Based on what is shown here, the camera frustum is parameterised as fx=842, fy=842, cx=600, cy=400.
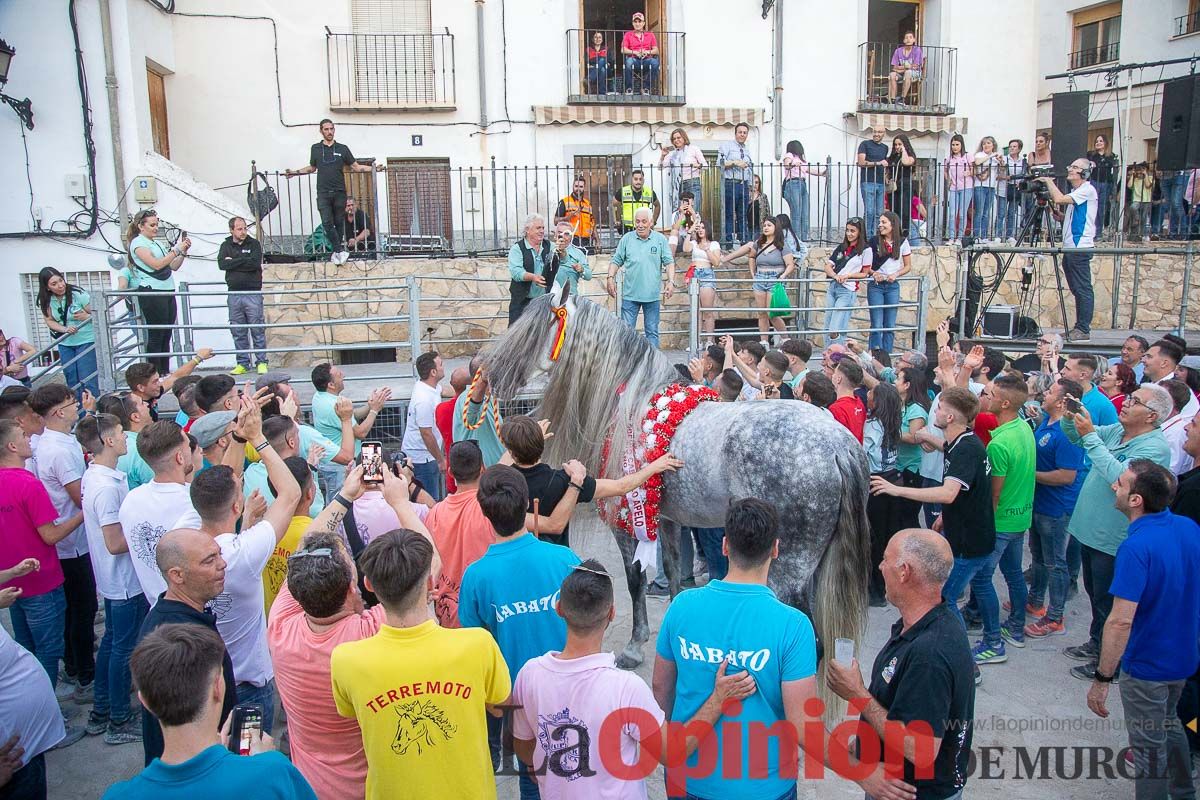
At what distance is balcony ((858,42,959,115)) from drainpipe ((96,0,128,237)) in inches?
466

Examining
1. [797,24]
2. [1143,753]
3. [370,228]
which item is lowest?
[1143,753]

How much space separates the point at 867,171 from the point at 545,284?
6287 mm

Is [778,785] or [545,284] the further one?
[545,284]

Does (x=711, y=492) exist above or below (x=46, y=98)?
below

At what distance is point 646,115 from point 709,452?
36.3ft

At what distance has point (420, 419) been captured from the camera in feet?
21.7

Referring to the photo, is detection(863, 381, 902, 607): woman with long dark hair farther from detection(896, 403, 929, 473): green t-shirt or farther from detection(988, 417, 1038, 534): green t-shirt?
detection(988, 417, 1038, 534): green t-shirt

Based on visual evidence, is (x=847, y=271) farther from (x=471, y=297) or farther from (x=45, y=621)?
(x=45, y=621)

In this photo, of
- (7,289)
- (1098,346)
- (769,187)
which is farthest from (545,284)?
(7,289)

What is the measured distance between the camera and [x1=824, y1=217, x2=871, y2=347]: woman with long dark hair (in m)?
9.75

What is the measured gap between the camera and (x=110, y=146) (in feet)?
37.4

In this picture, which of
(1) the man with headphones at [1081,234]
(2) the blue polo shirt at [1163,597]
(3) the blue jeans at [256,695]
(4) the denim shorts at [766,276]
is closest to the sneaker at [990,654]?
(2) the blue polo shirt at [1163,597]

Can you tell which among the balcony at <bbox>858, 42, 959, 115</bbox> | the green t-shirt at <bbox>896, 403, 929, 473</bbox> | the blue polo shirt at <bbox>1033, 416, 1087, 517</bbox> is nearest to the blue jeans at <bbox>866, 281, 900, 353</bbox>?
the green t-shirt at <bbox>896, 403, 929, 473</bbox>

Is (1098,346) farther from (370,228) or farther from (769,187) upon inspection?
(370,228)
